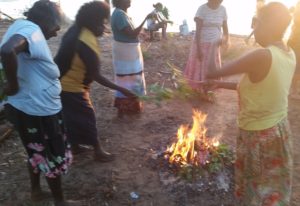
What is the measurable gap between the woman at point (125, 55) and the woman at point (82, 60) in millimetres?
1132

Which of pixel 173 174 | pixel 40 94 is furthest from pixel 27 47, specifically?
pixel 173 174

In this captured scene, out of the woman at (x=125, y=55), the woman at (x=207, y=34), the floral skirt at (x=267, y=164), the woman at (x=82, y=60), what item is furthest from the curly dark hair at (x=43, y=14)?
the woman at (x=207, y=34)

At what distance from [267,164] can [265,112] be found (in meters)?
0.41

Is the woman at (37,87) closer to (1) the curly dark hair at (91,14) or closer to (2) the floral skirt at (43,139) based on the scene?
(2) the floral skirt at (43,139)

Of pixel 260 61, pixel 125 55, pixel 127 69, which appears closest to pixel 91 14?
pixel 125 55

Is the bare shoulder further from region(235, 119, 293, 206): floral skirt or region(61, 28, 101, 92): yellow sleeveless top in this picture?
region(61, 28, 101, 92): yellow sleeveless top

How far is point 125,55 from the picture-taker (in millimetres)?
5383

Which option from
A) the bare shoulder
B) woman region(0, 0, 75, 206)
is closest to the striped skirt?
woman region(0, 0, 75, 206)

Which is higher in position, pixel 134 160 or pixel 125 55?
pixel 125 55

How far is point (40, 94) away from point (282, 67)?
1857 millimetres

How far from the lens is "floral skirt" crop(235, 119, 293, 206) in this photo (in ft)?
9.27

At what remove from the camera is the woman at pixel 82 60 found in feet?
12.3

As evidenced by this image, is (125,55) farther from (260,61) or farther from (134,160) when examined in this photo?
(260,61)

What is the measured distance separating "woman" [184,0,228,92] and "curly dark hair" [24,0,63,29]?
287 cm
